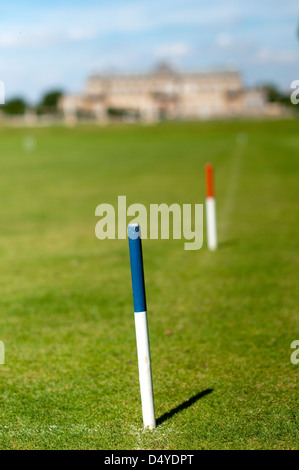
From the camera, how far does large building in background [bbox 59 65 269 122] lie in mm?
174000

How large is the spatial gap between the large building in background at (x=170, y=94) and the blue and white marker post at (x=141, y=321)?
16994 centimetres

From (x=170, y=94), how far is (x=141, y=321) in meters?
176

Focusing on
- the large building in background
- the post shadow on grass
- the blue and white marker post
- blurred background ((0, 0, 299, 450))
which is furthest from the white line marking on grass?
the large building in background

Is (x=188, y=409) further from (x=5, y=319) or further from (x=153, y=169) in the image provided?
(x=153, y=169)

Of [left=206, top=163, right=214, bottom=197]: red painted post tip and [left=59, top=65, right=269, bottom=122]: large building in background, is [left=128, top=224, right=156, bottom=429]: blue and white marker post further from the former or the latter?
[left=59, top=65, right=269, bottom=122]: large building in background

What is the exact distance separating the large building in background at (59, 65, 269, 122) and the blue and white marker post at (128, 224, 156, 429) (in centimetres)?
16994

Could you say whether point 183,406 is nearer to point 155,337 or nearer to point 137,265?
point 137,265

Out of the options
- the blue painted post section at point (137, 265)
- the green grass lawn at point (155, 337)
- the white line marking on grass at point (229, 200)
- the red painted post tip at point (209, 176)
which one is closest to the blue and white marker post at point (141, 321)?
the blue painted post section at point (137, 265)

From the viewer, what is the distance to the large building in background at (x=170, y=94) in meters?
174

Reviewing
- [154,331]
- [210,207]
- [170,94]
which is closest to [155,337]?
[154,331]

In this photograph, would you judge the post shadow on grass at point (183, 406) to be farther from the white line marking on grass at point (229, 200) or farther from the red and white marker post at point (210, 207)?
the white line marking on grass at point (229, 200)

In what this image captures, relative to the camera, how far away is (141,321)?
3854 mm

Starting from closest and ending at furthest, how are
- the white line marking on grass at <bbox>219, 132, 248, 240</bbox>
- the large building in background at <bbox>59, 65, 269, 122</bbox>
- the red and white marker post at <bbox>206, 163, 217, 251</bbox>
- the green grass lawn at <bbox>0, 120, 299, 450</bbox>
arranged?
the green grass lawn at <bbox>0, 120, 299, 450</bbox>
the red and white marker post at <bbox>206, 163, 217, 251</bbox>
the white line marking on grass at <bbox>219, 132, 248, 240</bbox>
the large building in background at <bbox>59, 65, 269, 122</bbox>

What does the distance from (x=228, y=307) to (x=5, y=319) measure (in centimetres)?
262
